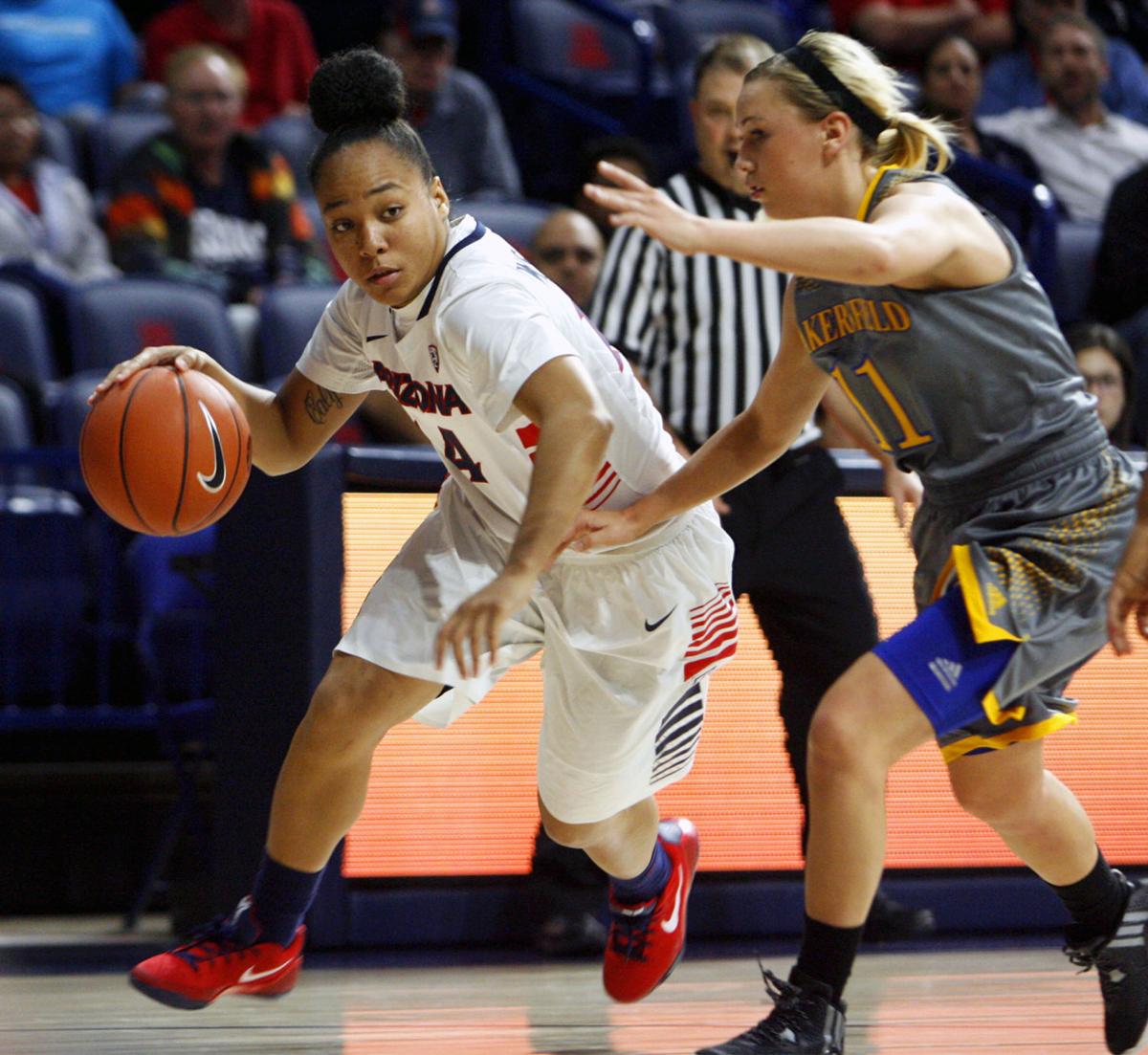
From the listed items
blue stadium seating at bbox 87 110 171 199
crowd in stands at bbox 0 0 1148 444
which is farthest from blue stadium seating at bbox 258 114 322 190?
blue stadium seating at bbox 87 110 171 199

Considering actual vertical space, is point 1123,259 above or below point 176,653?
above

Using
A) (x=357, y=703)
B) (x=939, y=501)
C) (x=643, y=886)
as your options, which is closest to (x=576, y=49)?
(x=643, y=886)

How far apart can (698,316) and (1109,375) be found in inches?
66.7

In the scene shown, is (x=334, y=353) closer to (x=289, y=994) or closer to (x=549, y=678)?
(x=549, y=678)

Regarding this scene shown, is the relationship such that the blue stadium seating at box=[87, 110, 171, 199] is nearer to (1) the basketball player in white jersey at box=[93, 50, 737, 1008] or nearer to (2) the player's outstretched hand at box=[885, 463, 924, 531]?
(1) the basketball player in white jersey at box=[93, 50, 737, 1008]

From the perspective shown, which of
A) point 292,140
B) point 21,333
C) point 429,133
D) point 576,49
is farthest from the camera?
point 576,49

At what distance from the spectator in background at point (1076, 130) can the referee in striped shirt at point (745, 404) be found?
4.37 m

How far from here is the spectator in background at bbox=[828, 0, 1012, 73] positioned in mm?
9117

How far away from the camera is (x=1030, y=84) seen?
9234 millimetres

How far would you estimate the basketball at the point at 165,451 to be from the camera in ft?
10.5

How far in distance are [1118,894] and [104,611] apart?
3269 millimetres

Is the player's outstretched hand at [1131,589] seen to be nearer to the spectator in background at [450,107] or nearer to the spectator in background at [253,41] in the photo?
the spectator in background at [450,107]

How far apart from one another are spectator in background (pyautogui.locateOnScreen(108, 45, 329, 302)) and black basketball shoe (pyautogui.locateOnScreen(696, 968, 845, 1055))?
4449mm

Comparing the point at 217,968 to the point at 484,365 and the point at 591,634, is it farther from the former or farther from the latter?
the point at 484,365
